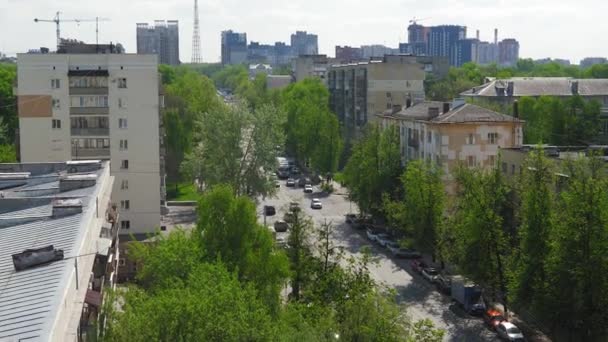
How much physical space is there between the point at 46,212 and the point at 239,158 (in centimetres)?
2603

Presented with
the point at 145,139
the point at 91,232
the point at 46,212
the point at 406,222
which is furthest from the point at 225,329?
the point at 145,139

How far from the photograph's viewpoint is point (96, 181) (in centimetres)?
2742

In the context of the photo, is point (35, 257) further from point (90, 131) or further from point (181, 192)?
point (181, 192)

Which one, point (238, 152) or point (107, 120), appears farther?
point (238, 152)

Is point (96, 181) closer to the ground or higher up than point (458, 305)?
higher up

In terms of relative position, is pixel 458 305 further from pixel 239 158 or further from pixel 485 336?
pixel 239 158

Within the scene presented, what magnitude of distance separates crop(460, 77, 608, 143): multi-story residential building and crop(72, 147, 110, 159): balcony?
132 ft

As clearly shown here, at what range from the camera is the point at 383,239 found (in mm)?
45875

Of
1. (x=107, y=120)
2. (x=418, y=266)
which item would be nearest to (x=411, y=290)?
(x=418, y=266)

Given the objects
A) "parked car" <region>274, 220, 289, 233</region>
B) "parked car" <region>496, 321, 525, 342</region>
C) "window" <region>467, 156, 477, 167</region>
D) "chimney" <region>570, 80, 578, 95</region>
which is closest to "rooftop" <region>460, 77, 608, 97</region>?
"chimney" <region>570, 80, 578, 95</region>

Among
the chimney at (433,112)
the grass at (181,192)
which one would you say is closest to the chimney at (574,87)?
the chimney at (433,112)

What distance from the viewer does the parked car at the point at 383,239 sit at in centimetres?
4538

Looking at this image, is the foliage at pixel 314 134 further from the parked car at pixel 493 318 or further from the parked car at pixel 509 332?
the parked car at pixel 509 332

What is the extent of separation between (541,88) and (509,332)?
52.4 m
